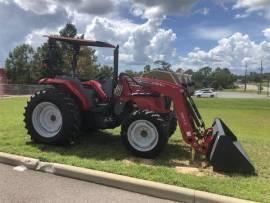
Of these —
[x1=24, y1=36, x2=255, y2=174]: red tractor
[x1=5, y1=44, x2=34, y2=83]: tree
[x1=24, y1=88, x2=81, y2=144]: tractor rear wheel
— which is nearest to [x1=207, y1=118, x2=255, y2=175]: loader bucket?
[x1=24, y1=36, x2=255, y2=174]: red tractor

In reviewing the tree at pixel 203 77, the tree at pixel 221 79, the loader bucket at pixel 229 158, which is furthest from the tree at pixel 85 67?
the tree at pixel 221 79

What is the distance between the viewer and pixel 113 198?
6008mm

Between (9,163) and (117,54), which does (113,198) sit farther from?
(117,54)

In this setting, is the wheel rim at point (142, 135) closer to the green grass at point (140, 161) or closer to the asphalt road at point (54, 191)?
the green grass at point (140, 161)

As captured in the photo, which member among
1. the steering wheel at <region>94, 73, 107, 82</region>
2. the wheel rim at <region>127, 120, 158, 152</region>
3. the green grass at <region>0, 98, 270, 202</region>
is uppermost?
the steering wheel at <region>94, 73, 107, 82</region>

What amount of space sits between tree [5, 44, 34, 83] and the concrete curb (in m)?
64.4

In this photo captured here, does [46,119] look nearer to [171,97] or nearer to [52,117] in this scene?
[52,117]

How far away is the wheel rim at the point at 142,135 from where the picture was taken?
26.9 feet

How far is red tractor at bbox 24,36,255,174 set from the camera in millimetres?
8250

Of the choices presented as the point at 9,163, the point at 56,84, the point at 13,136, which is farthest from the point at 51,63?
the point at 9,163

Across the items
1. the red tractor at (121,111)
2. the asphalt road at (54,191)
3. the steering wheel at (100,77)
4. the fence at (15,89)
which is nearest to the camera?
the asphalt road at (54,191)

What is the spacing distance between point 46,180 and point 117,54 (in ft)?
10.8

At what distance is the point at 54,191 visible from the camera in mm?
6199

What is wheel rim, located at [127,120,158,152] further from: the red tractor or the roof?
the roof
